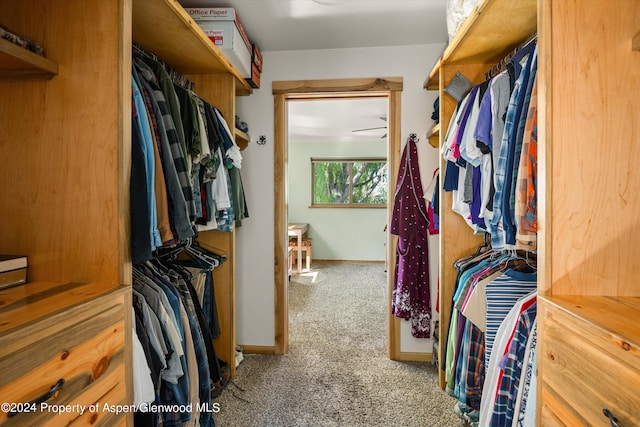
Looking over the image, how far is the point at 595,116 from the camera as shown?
0.86 meters

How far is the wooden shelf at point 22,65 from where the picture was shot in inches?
32.1

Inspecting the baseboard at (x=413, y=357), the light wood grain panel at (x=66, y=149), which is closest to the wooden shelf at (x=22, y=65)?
the light wood grain panel at (x=66, y=149)

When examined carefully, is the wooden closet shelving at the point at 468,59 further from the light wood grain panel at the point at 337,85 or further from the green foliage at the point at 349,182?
the green foliage at the point at 349,182

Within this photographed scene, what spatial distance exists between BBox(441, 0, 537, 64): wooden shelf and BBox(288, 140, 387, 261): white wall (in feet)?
13.5

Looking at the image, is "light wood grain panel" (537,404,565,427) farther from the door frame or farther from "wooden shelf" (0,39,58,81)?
"wooden shelf" (0,39,58,81)

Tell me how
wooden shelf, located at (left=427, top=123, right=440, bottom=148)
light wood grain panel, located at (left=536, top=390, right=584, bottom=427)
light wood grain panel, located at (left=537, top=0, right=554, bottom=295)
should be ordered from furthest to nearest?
wooden shelf, located at (left=427, top=123, right=440, bottom=148) → light wood grain panel, located at (left=537, top=0, right=554, bottom=295) → light wood grain panel, located at (left=536, top=390, right=584, bottom=427)

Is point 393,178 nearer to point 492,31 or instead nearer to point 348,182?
point 492,31

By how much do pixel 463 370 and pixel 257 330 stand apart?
1.45 meters

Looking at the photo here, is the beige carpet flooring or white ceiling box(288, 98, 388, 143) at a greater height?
white ceiling box(288, 98, 388, 143)

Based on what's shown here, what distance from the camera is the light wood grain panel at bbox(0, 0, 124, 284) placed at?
36.6 inches

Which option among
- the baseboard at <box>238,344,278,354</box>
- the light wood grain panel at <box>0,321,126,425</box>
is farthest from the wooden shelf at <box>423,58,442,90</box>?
the baseboard at <box>238,344,278,354</box>

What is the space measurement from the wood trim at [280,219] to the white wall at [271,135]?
0.13 feet

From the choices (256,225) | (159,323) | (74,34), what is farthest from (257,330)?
(74,34)

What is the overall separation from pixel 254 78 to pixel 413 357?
2.30m
